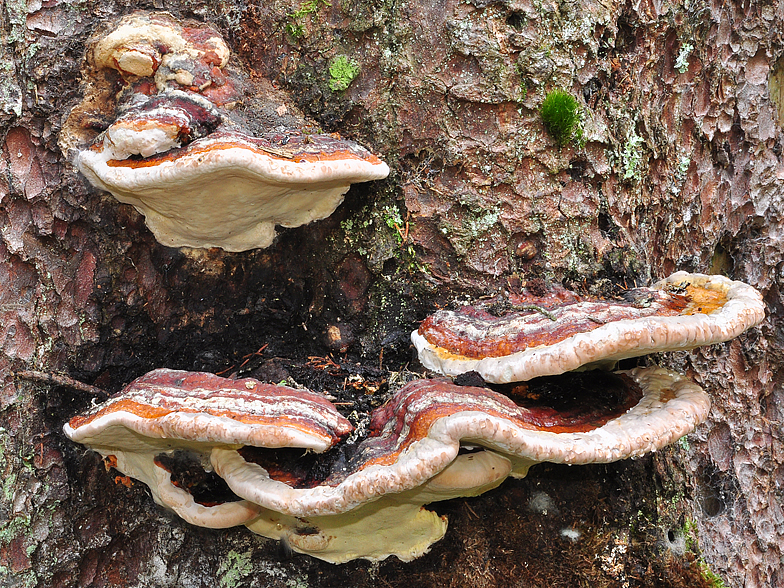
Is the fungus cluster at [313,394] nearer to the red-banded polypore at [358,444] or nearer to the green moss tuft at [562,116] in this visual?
the red-banded polypore at [358,444]

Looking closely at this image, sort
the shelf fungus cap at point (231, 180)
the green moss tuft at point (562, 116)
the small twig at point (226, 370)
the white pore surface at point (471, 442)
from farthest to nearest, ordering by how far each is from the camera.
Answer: the small twig at point (226, 370) < the green moss tuft at point (562, 116) < the shelf fungus cap at point (231, 180) < the white pore surface at point (471, 442)

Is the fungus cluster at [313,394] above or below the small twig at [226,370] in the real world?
above

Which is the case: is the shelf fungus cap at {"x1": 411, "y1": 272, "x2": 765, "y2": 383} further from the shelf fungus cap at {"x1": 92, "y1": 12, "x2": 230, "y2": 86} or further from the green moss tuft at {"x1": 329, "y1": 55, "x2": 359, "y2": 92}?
the shelf fungus cap at {"x1": 92, "y1": 12, "x2": 230, "y2": 86}

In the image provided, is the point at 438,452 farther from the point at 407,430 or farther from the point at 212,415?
the point at 212,415

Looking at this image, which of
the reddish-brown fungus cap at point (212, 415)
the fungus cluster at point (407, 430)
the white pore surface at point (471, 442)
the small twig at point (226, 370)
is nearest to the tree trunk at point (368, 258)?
the small twig at point (226, 370)

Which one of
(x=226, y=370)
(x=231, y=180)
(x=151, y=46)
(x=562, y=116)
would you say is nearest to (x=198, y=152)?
(x=231, y=180)

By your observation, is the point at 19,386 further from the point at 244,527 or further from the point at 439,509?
the point at 439,509

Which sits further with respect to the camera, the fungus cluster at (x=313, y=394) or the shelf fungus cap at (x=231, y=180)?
the shelf fungus cap at (x=231, y=180)

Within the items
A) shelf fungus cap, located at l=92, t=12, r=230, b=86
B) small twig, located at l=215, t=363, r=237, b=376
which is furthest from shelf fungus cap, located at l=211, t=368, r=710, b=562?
shelf fungus cap, located at l=92, t=12, r=230, b=86

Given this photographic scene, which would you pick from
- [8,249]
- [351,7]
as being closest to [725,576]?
[351,7]
